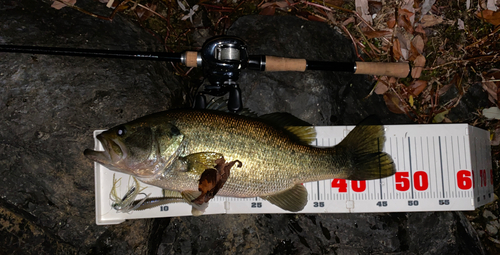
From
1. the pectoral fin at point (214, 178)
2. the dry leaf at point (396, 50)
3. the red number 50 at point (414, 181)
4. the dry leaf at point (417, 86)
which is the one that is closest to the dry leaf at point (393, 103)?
the dry leaf at point (417, 86)

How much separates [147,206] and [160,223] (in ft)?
1.05

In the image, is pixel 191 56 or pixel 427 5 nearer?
pixel 191 56

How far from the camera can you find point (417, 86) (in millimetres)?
3545

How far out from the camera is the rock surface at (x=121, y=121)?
2906 millimetres

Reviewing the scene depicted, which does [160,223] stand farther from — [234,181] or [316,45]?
[316,45]

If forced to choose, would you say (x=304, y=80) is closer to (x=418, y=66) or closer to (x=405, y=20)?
(x=418, y=66)

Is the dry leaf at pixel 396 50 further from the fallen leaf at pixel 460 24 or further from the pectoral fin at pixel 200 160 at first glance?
the pectoral fin at pixel 200 160

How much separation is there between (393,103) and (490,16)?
1635 mm

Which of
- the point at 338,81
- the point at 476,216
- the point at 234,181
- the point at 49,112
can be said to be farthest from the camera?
the point at 476,216

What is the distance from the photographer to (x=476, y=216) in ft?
12.1

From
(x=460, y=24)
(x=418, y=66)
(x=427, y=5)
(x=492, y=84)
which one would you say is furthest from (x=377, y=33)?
(x=492, y=84)

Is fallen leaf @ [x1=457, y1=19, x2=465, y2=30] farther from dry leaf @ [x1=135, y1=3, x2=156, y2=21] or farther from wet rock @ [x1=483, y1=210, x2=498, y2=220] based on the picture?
dry leaf @ [x1=135, y1=3, x2=156, y2=21]

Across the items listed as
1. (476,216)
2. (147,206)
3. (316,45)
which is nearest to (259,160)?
(147,206)

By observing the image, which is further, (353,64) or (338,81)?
(338,81)
